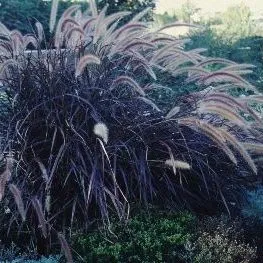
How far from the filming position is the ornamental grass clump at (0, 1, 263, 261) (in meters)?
3.77

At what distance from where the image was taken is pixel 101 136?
3.63 metres

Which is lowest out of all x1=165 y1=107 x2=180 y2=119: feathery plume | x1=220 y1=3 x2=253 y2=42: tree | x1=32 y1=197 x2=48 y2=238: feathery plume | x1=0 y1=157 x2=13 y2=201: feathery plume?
x1=220 y1=3 x2=253 y2=42: tree

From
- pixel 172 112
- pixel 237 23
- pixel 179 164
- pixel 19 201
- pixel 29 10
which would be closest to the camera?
pixel 19 201

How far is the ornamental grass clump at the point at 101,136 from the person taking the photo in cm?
377

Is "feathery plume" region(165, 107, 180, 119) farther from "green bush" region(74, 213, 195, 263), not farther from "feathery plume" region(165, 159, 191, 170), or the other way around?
Answer: "green bush" region(74, 213, 195, 263)

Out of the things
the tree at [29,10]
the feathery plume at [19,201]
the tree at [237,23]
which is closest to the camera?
the feathery plume at [19,201]

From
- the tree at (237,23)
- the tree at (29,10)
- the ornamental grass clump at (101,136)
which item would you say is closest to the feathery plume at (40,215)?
the ornamental grass clump at (101,136)

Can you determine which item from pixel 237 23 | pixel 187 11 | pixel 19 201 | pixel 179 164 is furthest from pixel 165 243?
pixel 187 11

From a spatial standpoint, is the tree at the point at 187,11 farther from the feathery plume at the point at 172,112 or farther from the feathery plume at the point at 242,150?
the feathery plume at the point at 242,150

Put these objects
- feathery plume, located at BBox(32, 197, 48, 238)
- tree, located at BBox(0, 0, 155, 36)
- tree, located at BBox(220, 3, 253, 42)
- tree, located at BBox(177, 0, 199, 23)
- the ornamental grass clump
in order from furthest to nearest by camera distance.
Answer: tree, located at BBox(177, 0, 199, 23) → tree, located at BBox(220, 3, 253, 42) → tree, located at BBox(0, 0, 155, 36) → the ornamental grass clump → feathery plume, located at BBox(32, 197, 48, 238)

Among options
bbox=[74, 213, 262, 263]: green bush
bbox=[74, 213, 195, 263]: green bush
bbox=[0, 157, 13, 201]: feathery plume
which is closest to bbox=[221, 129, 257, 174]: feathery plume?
bbox=[74, 213, 262, 263]: green bush

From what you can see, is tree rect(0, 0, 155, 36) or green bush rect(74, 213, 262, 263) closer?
green bush rect(74, 213, 262, 263)

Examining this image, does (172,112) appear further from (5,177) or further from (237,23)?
(237,23)

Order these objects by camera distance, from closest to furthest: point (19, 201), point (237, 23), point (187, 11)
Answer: point (19, 201) < point (237, 23) < point (187, 11)
